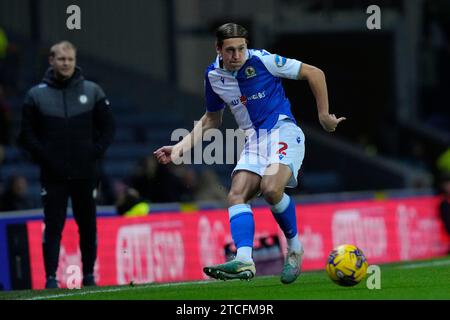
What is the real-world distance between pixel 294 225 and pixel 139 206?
5.01 metres

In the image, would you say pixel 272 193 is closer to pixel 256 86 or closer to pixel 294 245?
pixel 294 245

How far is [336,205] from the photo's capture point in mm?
18062

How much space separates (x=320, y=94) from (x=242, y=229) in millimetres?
1190

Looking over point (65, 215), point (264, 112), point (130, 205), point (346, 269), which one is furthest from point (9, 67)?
point (346, 269)

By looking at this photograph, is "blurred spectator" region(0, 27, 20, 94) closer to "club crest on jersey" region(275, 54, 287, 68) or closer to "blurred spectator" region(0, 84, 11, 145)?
"blurred spectator" region(0, 84, 11, 145)

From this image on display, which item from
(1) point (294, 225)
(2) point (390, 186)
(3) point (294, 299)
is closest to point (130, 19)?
(2) point (390, 186)

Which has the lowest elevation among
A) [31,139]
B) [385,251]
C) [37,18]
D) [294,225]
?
[385,251]

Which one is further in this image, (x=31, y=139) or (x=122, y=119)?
(x=122, y=119)

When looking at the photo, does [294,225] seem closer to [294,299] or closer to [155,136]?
[294,299]

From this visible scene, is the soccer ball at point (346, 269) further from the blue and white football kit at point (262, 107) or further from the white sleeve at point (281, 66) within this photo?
the white sleeve at point (281, 66)

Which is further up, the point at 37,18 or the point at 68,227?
the point at 37,18

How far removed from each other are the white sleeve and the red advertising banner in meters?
4.30

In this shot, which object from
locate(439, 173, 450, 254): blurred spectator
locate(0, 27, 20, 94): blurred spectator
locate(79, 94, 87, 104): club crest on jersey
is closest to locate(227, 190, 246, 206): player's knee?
locate(79, 94, 87, 104): club crest on jersey

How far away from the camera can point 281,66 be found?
9.70m
